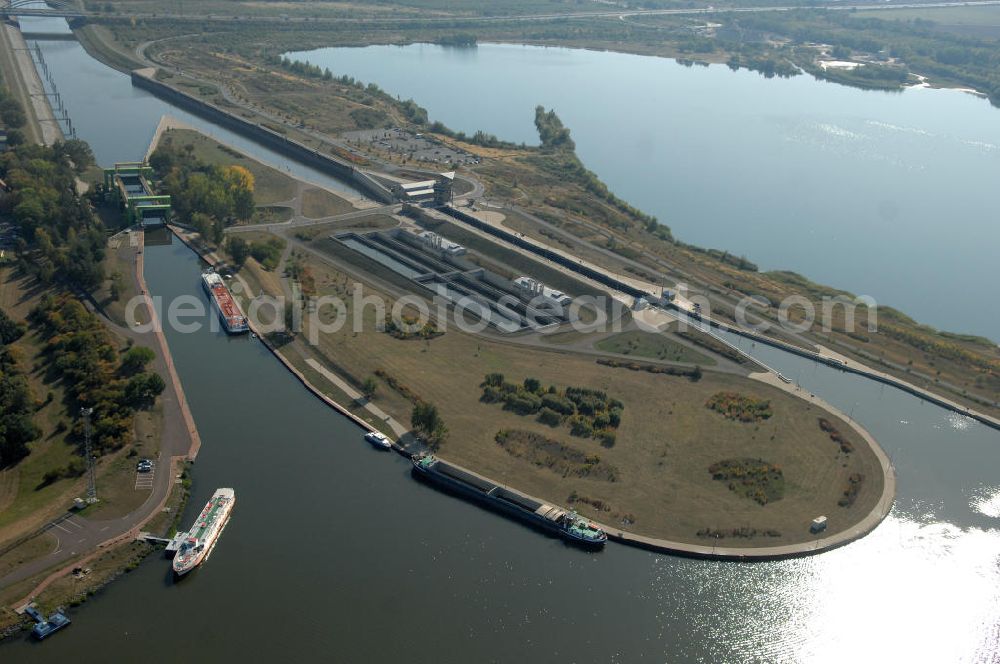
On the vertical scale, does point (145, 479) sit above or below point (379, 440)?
above

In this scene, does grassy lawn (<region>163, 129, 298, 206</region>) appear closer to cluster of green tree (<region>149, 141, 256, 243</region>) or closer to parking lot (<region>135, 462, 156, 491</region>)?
cluster of green tree (<region>149, 141, 256, 243</region>)

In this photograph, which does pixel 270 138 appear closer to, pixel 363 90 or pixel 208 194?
pixel 363 90

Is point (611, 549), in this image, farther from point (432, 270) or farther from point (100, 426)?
point (432, 270)

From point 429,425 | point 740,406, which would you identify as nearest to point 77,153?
point 429,425

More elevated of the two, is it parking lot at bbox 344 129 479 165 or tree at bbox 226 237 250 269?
tree at bbox 226 237 250 269

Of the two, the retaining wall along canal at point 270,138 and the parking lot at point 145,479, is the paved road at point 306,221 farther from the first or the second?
the parking lot at point 145,479


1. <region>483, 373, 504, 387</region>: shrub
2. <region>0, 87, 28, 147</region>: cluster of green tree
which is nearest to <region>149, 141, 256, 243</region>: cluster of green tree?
<region>0, 87, 28, 147</region>: cluster of green tree

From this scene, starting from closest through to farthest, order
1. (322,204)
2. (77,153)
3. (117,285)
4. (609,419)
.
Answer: (609,419) < (117,285) < (322,204) < (77,153)
